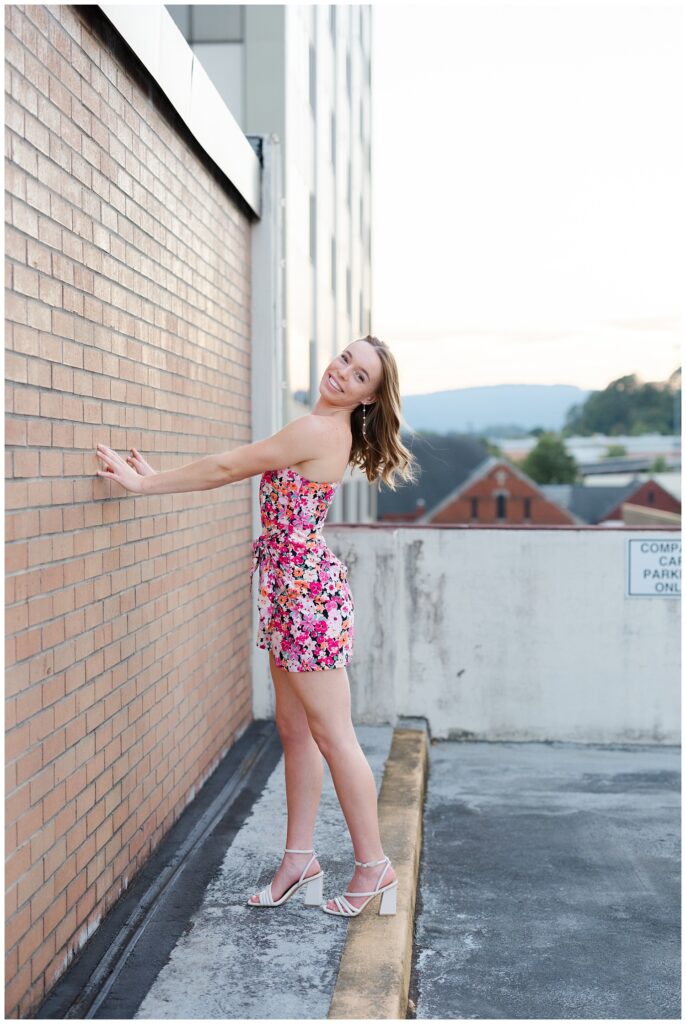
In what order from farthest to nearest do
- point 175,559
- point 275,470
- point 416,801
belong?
point 416,801, point 175,559, point 275,470

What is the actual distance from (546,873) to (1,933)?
2.99 metres

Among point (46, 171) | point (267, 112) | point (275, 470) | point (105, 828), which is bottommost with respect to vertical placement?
point (105, 828)

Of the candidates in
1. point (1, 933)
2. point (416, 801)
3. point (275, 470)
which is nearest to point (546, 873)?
point (416, 801)

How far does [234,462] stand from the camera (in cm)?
370

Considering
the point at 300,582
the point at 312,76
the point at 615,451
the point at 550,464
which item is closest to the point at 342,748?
the point at 300,582

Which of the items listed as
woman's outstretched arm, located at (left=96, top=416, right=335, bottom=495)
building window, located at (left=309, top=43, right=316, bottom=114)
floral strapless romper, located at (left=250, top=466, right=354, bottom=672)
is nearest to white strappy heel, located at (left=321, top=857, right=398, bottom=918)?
floral strapless romper, located at (left=250, top=466, right=354, bottom=672)

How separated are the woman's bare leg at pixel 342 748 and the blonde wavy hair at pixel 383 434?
28.7 inches

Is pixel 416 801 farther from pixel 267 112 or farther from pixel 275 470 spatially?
pixel 267 112

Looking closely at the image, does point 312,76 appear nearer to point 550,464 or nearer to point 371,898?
point 371,898

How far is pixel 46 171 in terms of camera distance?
319cm

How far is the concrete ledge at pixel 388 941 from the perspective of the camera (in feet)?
11.1

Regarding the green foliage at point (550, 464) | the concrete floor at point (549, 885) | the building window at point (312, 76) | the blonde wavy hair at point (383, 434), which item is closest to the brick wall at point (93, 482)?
the blonde wavy hair at point (383, 434)

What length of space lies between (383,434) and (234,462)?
1.85 ft

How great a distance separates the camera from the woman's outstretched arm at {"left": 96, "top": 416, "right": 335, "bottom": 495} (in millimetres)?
3697
